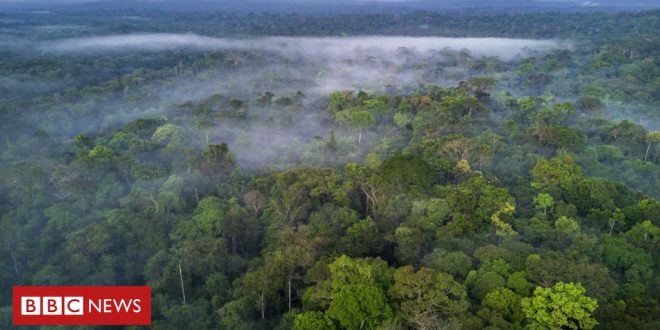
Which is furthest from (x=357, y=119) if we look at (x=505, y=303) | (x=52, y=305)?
(x=52, y=305)

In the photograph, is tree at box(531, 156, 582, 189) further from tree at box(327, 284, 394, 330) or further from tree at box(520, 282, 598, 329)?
tree at box(327, 284, 394, 330)

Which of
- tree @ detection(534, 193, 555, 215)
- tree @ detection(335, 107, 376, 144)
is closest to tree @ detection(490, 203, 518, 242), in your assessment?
tree @ detection(534, 193, 555, 215)

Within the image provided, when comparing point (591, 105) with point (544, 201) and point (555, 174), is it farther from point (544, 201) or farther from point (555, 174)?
point (544, 201)

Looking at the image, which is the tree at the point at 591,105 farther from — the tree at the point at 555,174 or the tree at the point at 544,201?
the tree at the point at 544,201

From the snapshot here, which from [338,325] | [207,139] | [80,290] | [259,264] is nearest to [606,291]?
[338,325]

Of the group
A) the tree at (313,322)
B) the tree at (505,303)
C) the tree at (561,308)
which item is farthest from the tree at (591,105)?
the tree at (313,322)

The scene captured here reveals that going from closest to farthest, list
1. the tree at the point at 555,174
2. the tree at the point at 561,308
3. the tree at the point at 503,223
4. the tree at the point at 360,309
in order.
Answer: the tree at the point at 561,308 < the tree at the point at 360,309 < the tree at the point at 503,223 < the tree at the point at 555,174
